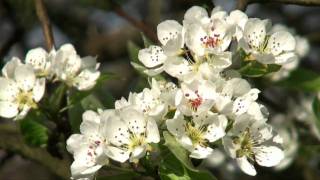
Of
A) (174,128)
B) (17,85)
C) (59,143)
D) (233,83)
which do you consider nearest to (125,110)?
(174,128)

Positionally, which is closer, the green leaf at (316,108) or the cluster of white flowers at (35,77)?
the cluster of white flowers at (35,77)

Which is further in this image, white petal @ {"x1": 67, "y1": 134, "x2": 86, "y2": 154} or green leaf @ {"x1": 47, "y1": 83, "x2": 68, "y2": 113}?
green leaf @ {"x1": 47, "y1": 83, "x2": 68, "y2": 113}

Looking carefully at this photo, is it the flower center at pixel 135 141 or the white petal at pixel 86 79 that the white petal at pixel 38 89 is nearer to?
the white petal at pixel 86 79

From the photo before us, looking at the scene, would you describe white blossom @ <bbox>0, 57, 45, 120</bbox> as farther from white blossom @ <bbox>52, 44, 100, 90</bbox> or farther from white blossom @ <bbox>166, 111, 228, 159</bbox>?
white blossom @ <bbox>166, 111, 228, 159</bbox>

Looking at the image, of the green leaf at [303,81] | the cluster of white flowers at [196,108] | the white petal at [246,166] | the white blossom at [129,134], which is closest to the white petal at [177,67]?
the cluster of white flowers at [196,108]

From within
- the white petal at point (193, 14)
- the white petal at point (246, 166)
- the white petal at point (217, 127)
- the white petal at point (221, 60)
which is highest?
the white petal at point (193, 14)

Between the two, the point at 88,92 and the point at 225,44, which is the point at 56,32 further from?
the point at 225,44

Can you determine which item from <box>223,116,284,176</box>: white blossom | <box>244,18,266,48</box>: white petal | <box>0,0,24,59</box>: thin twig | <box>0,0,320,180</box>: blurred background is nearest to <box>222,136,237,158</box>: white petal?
<box>223,116,284,176</box>: white blossom
